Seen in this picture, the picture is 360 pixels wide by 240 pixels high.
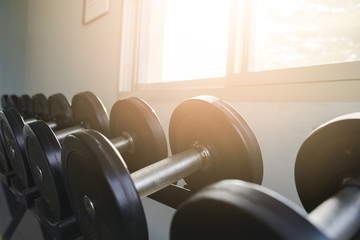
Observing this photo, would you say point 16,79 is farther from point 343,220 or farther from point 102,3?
point 343,220

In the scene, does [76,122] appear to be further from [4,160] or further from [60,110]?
[4,160]

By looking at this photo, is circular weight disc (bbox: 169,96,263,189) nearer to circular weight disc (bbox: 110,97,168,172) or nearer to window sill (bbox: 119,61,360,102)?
circular weight disc (bbox: 110,97,168,172)

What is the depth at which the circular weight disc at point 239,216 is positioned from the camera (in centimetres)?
21

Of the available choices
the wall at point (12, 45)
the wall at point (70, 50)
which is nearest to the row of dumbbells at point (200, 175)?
the wall at point (70, 50)

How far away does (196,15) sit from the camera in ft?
3.79

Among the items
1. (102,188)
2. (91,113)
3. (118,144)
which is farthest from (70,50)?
(102,188)

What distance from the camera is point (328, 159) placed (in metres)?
0.45

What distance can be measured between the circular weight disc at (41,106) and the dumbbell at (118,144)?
908 mm

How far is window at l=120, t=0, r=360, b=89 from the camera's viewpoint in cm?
71

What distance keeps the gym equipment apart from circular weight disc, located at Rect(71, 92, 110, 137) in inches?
27.0

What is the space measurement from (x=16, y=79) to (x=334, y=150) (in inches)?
157

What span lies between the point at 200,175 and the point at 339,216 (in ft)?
1.28

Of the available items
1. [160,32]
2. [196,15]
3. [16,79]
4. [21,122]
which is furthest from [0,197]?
[16,79]

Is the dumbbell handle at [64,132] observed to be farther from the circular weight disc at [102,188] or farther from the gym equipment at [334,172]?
the gym equipment at [334,172]
